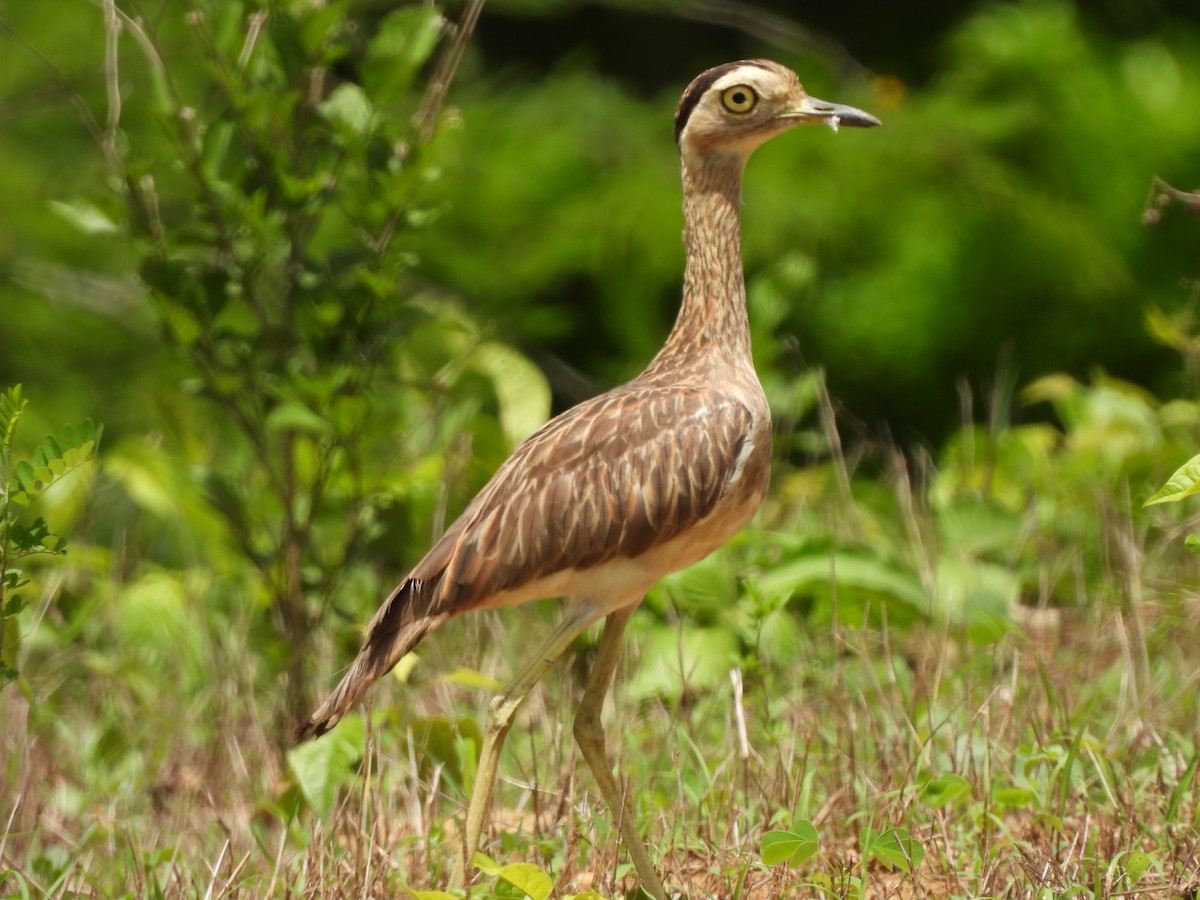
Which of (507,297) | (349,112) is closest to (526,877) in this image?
(349,112)

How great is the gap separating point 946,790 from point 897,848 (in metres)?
0.36

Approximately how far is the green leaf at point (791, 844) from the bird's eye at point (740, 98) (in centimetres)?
182

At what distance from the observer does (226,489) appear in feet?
15.2

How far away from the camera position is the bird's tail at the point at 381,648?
364 cm

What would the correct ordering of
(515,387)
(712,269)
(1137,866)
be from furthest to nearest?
(515,387) < (712,269) < (1137,866)

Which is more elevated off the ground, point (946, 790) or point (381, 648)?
point (381, 648)

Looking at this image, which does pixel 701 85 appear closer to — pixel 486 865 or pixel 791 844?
pixel 791 844

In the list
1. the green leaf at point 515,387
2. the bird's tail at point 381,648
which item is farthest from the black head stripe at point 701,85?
the green leaf at point 515,387

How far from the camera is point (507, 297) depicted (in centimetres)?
730

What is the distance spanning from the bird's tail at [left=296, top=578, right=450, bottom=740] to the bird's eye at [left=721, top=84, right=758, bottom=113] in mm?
1458

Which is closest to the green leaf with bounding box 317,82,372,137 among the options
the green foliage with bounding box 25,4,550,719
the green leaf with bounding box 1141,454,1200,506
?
the green foliage with bounding box 25,4,550,719

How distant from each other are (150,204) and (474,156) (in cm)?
316

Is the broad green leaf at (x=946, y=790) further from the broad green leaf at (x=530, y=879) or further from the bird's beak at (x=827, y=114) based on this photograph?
the bird's beak at (x=827, y=114)

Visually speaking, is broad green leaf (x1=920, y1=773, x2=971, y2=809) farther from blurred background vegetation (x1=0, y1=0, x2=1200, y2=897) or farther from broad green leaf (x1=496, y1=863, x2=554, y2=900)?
broad green leaf (x1=496, y1=863, x2=554, y2=900)
